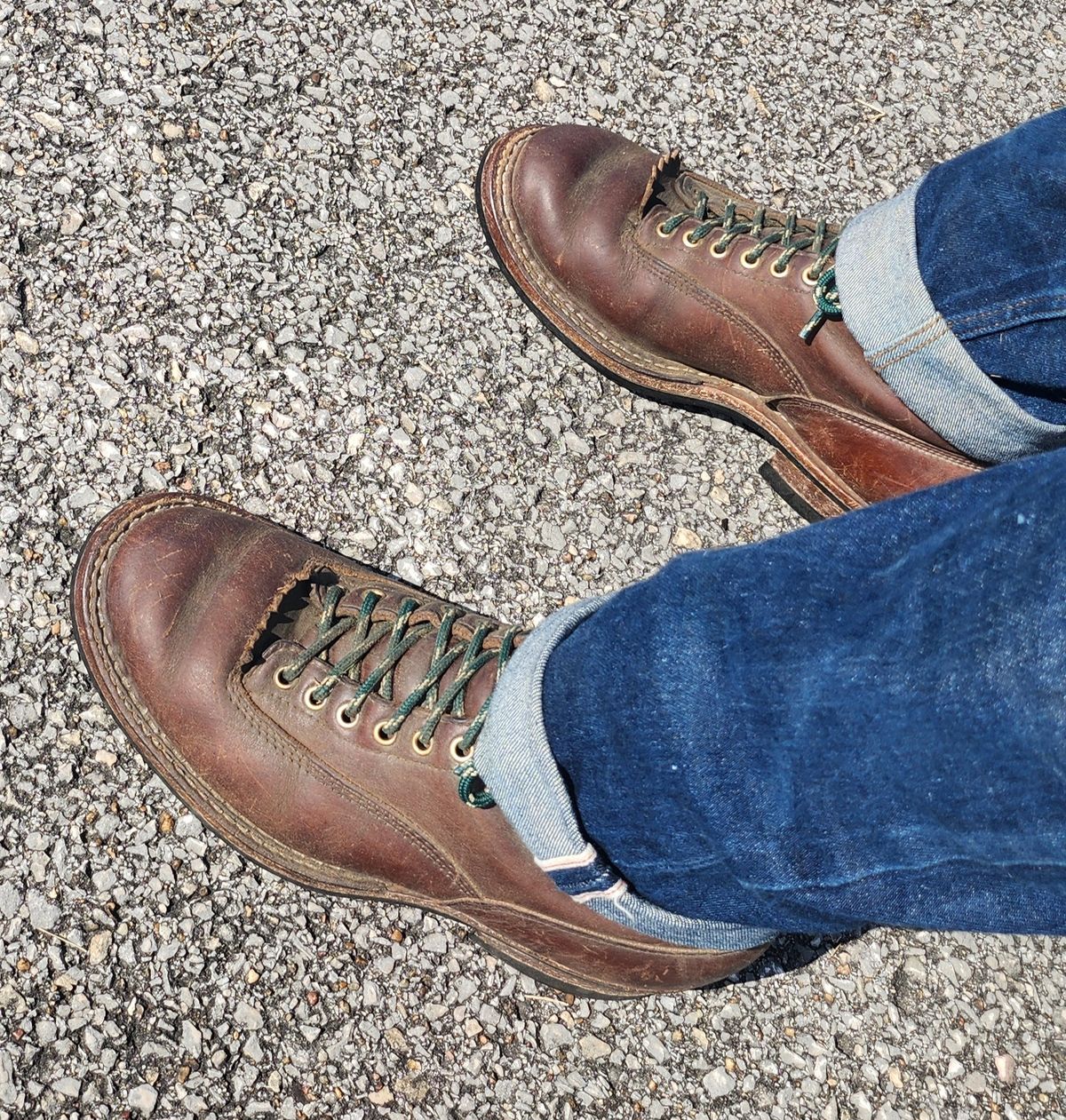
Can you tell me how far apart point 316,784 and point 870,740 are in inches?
34.0

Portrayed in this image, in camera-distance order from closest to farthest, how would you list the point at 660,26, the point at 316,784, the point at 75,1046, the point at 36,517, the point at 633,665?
1. the point at 633,665
2. the point at 75,1046
3. the point at 316,784
4. the point at 36,517
5. the point at 660,26

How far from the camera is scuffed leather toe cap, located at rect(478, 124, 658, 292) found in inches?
80.0

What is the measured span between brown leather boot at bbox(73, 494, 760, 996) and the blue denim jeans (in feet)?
0.54

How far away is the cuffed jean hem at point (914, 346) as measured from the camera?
5.65ft

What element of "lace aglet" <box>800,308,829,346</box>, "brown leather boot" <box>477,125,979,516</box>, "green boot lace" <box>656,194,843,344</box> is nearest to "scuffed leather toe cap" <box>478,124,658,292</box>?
"brown leather boot" <box>477,125,979,516</box>

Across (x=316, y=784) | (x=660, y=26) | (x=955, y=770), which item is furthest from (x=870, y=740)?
(x=660, y=26)

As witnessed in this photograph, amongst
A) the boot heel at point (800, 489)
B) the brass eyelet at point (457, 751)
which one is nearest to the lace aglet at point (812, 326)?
the boot heel at point (800, 489)

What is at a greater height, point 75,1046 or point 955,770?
point 955,770

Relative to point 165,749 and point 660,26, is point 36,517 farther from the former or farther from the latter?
point 660,26

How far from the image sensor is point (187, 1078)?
1.46 metres

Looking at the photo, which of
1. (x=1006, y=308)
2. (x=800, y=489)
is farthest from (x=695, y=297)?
(x=1006, y=308)

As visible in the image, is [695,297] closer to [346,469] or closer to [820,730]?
[346,469]

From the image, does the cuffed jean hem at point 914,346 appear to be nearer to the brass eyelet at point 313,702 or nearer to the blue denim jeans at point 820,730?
the blue denim jeans at point 820,730

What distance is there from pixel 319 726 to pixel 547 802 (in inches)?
17.3
